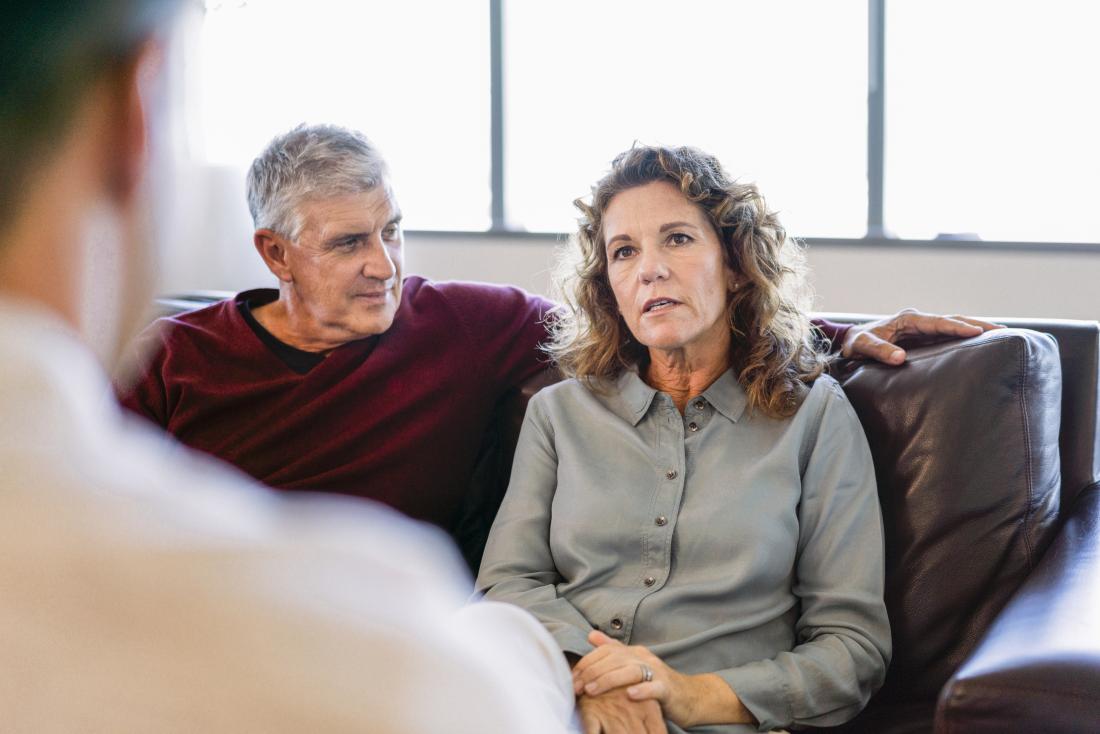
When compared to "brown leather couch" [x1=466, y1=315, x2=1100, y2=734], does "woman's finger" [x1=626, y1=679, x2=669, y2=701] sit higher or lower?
lower

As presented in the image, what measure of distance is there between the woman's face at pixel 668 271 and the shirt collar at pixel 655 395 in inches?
3.0

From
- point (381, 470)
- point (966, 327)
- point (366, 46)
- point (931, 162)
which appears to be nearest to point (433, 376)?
point (381, 470)

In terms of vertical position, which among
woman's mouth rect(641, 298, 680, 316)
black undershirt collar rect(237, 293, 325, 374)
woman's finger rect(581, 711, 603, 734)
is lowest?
woman's finger rect(581, 711, 603, 734)

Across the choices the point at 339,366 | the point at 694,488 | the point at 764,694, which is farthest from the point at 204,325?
the point at 764,694

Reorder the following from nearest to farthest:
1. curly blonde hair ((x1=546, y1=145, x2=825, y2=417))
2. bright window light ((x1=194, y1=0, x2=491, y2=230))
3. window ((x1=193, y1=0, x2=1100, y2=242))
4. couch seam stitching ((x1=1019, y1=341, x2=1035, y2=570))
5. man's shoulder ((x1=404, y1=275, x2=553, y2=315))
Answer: couch seam stitching ((x1=1019, y1=341, x2=1035, y2=570)) → curly blonde hair ((x1=546, y1=145, x2=825, y2=417)) → man's shoulder ((x1=404, y1=275, x2=553, y2=315)) → window ((x1=193, y1=0, x2=1100, y2=242)) → bright window light ((x1=194, y1=0, x2=491, y2=230))

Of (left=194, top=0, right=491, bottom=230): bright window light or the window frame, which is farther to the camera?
(left=194, top=0, right=491, bottom=230): bright window light

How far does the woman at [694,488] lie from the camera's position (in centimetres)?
170

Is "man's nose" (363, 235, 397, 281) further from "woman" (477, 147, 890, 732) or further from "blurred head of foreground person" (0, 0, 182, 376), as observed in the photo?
"blurred head of foreground person" (0, 0, 182, 376)

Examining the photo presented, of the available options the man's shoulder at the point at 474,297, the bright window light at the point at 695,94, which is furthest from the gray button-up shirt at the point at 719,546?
the bright window light at the point at 695,94

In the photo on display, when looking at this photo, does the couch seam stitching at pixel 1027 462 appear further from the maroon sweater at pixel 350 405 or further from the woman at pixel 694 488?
the maroon sweater at pixel 350 405

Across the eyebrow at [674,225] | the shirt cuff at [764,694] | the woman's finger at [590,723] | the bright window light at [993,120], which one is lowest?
the woman's finger at [590,723]

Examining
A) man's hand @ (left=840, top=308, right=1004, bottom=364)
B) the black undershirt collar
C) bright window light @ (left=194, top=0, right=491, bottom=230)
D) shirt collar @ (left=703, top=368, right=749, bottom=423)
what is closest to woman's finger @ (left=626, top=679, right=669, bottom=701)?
shirt collar @ (left=703, top=368, right=749, bottom=423)

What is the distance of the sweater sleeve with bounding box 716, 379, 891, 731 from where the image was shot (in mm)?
1675

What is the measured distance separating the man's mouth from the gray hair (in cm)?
61
